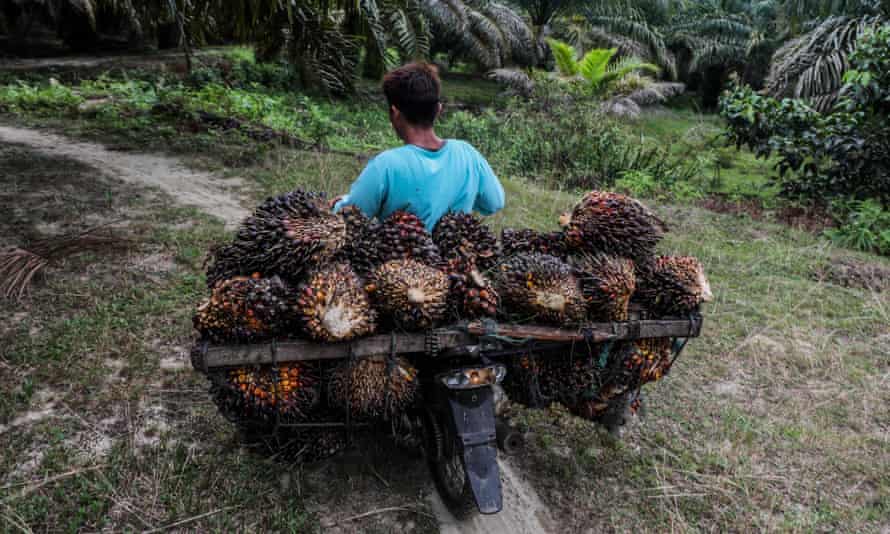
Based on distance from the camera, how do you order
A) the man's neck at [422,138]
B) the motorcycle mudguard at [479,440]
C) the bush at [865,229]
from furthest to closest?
1. the bush at [865,229]
2. the man's neck at [422,138]
3. the motorcycle mudguard at [479,440]

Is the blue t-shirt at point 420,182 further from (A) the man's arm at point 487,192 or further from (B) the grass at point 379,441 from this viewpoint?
(B) the grass at point 379,441

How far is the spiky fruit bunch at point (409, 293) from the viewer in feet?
7.70

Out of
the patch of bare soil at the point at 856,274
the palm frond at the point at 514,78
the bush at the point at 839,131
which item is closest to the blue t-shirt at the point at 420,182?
the patch of bare soil at the point at 856,274

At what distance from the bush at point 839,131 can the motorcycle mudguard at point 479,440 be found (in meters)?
8.27

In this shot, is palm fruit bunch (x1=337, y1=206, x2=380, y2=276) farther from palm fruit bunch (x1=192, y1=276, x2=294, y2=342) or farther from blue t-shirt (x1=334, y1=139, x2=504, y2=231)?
palm fruit bunch (x1=192, y1=276, x2=294, y2=342)

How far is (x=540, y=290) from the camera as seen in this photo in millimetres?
2543

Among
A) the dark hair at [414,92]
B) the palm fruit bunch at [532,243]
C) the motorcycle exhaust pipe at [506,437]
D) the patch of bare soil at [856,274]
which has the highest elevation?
the dark hair at [414,92]

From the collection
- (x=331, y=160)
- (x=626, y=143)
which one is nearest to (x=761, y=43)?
(x=626, y=143)

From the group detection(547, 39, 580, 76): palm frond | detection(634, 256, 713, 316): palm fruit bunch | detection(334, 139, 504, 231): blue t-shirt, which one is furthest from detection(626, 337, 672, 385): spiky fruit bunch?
detection(547, 39, 580, 76): palm frond

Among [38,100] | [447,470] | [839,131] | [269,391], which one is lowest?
[38,100]

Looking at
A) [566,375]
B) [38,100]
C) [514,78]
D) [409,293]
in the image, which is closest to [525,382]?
[566,375]

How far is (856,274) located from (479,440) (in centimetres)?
552

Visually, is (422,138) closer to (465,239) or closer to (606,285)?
(465,239)

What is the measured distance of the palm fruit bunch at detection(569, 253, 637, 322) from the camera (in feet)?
8.63
